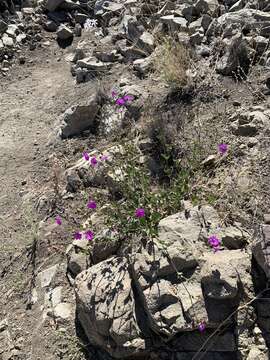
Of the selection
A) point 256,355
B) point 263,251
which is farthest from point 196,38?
point 256,355

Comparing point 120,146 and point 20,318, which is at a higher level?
point 120,146

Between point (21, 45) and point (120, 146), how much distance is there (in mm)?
3727

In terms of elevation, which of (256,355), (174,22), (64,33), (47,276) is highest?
(174,22)

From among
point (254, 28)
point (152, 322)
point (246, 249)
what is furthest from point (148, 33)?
point (152, 322)

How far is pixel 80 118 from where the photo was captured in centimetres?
530

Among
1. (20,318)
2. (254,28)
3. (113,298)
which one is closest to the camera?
(113,298)

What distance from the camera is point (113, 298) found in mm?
3314

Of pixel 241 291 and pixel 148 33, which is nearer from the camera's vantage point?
pixel 241 291

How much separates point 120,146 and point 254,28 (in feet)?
6.93

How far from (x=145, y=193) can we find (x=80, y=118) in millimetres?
1820

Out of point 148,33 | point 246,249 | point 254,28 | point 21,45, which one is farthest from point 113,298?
point 21,45

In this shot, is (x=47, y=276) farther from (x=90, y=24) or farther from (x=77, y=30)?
(x=77, y=30)

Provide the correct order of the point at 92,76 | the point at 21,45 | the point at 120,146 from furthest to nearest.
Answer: the point at 21,45 < the point at 92,76 < the point at 120,146

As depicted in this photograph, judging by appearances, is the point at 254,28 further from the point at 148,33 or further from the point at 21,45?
the point at 21,45
